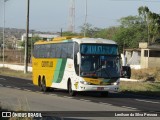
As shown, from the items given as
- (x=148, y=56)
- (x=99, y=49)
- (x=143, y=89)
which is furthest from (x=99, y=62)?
(x=148, y=56)

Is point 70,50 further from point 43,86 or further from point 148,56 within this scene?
point 148,56

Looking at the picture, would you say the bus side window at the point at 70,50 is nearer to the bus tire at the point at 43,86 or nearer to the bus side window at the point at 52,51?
the bus side window at the point at 52,51

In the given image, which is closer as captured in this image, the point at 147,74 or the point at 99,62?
the point at 99,62

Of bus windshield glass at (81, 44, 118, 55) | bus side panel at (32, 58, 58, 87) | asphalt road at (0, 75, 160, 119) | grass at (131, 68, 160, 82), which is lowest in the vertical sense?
grass at (131, 68, 160, 82)

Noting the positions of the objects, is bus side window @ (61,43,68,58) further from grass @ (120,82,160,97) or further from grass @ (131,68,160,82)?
grass @ (131,68,160,82)

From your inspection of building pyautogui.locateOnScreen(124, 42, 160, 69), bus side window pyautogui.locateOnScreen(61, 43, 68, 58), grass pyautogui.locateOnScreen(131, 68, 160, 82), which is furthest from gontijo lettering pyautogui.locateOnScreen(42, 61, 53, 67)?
building pyautogui.locateOnScreen(124, 42, 160, 69)

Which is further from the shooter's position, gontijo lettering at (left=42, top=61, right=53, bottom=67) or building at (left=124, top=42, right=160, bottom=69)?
building at (left=124, top=42, right=160, bottom=69)

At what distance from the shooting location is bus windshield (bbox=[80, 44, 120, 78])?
28922 mm

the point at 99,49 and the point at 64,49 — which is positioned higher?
the point at 99,49

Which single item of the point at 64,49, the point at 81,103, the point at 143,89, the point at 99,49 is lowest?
the point at 143,89

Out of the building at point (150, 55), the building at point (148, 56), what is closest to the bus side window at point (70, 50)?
the building at point (148, 56)

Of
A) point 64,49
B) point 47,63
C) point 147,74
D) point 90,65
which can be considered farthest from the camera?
point 147,74

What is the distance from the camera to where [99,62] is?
1144 inches

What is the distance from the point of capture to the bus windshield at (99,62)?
28.9 meters
